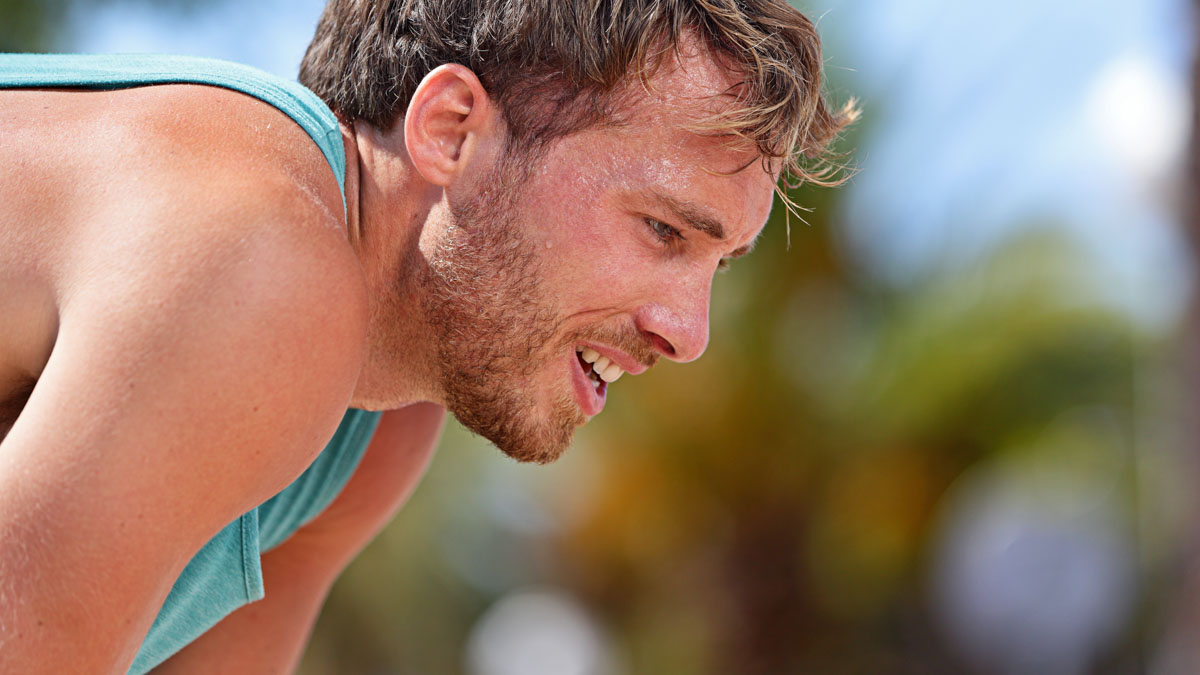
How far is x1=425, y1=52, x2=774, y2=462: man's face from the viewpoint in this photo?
6.19ft

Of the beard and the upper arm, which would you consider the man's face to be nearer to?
the beard

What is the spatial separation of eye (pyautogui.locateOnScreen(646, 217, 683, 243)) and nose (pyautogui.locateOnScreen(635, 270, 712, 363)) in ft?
0.24

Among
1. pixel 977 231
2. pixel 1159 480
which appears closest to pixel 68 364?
pixel 1159 480

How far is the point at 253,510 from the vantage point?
195 centimetres

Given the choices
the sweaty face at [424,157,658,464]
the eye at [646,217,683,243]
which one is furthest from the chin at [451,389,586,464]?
the eye at [646,217,683,243]

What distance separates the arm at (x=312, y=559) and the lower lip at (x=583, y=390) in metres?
0.57

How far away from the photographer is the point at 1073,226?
7.42 m

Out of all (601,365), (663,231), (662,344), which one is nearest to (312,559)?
(601,365)

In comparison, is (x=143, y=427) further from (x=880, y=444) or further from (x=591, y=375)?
(x=880, y=444)

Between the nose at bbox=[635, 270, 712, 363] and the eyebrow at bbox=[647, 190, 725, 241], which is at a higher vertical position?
the eyebrow at bbox=[647, 190, 725, 241]

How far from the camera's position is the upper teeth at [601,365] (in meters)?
2.02

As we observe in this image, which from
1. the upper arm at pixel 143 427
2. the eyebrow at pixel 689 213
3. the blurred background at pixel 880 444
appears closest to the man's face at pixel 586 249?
the eyebrow at pixel 689 213

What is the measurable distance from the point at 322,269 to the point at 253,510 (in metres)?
0.64

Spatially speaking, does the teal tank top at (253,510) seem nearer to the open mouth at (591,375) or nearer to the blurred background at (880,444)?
the open mouth at (591,375)
